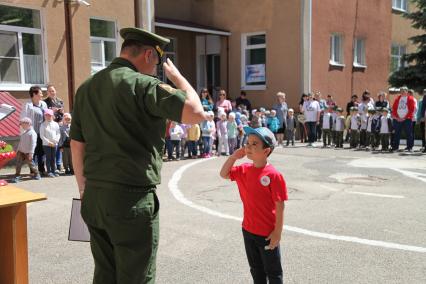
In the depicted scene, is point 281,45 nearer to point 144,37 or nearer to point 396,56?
point 396,56

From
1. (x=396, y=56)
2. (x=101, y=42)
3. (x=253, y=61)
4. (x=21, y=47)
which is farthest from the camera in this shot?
(x=396, y=56)

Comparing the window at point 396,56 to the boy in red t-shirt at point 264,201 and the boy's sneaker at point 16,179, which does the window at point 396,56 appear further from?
the boy in red t-shirt at point 264,201

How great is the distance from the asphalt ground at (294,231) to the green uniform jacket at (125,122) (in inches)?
82.6

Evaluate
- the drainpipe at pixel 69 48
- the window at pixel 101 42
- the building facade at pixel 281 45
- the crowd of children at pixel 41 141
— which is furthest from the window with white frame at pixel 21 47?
the building facade at pixel 281 45

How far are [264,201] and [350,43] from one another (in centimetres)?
2052

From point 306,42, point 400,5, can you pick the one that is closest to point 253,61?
point 306,42

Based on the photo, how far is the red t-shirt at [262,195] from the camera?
3434 mm

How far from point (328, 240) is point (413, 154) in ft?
31.2

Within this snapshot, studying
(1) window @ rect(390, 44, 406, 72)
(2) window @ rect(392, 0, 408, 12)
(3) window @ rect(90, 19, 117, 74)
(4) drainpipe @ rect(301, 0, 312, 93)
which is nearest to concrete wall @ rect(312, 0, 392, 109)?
(4) drainpipe @ rect(301, 0, 312, 93)

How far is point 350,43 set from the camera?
2239 cm

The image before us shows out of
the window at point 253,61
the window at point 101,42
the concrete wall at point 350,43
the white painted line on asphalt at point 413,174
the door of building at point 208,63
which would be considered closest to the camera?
the white painted line on asphalt at point 413,174

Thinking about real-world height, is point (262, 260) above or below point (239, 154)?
below

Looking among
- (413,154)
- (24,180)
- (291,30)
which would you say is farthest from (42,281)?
(291,30)

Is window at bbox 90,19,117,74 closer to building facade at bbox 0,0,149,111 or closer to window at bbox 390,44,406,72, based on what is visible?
building facade at bbox 0,0,149,111
